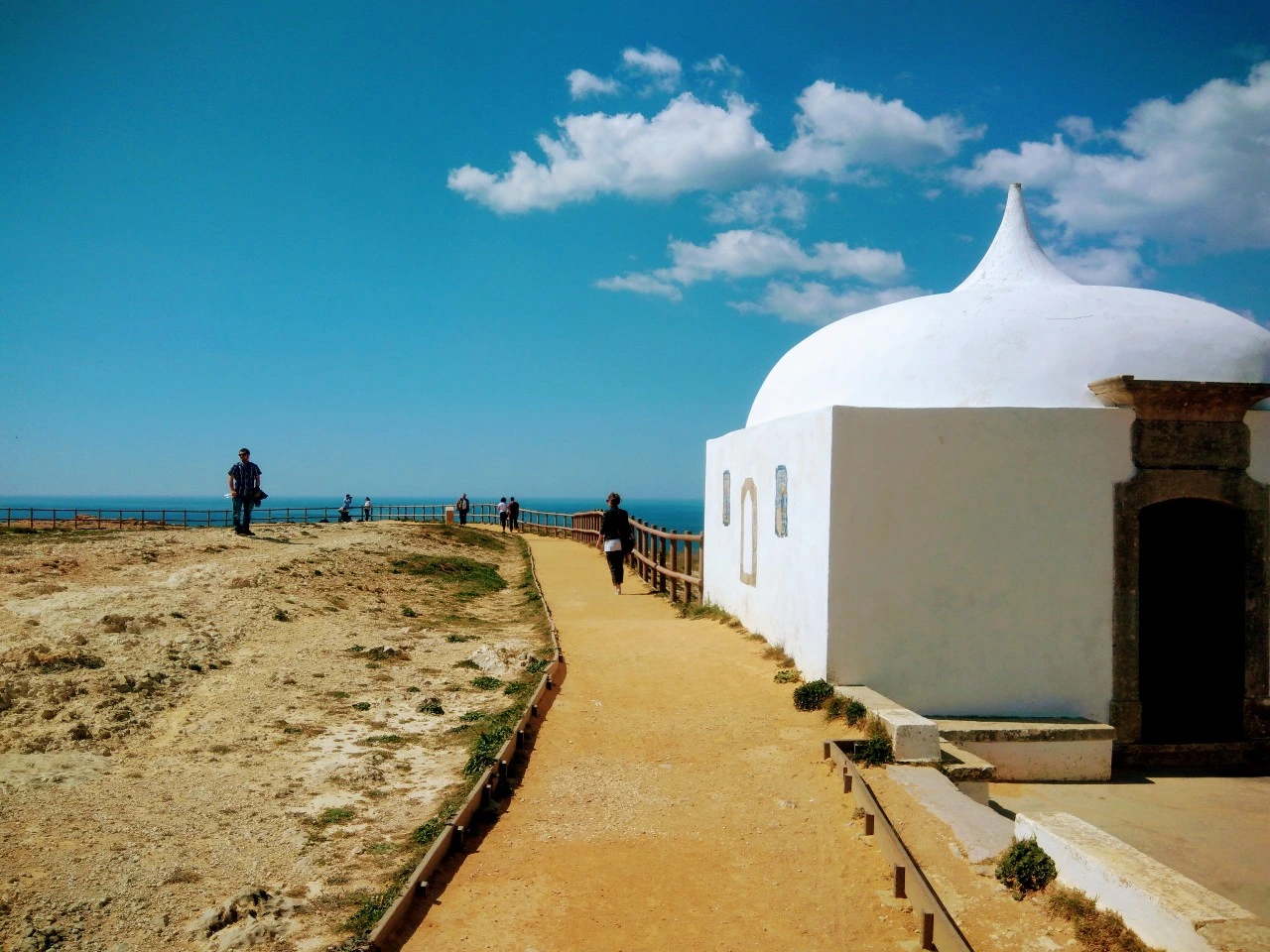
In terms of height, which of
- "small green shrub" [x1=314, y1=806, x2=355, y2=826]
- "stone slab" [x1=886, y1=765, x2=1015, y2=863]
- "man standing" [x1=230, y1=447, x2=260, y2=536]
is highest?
"man standing" [x1=230, y1=447, x2=260, y2=536]

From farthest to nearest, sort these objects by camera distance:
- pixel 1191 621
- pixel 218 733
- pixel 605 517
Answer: pixel 605 517, pixel 1191 621, pixel 218 733

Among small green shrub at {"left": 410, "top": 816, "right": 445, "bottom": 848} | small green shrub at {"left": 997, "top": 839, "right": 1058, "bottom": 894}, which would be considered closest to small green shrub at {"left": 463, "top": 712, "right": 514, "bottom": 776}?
small green shrub at {"left": 410, "top": 816, "right": 445, "bottom": 848}

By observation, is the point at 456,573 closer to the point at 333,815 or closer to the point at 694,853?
the point at 333,815

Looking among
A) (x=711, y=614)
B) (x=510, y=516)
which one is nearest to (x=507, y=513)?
(x=510, y=516)

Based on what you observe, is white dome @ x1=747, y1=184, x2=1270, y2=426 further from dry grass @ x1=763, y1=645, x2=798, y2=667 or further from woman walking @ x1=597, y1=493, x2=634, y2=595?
woman walking @ x1=597, y1=493, x2=634, y2=595

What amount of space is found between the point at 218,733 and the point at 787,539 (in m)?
5.80

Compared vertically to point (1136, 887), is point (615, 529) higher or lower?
higher

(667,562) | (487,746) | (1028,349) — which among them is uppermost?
(1028,349)

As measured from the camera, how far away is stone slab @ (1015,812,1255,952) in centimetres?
369

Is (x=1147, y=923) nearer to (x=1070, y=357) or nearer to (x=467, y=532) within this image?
(x=1070, y=357)

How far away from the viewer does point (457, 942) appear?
417cm

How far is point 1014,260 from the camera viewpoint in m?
10.6

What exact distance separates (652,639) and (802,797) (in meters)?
5.40

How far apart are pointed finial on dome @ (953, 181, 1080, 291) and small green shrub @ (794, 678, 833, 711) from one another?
527 cm
